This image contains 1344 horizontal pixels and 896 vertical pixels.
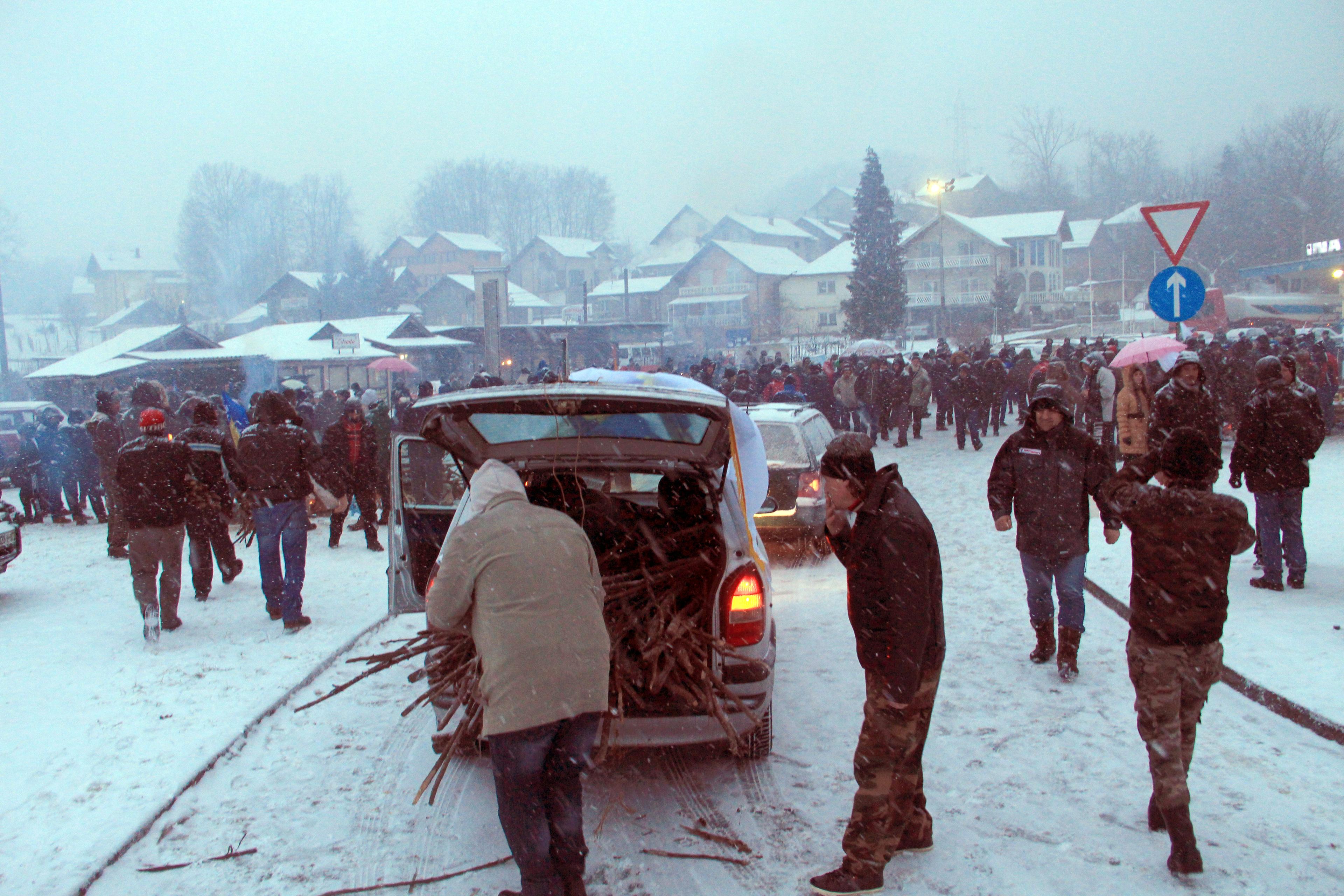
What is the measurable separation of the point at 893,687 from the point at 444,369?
43.4 m

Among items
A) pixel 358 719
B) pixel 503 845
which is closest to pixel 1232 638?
pixel 503 845

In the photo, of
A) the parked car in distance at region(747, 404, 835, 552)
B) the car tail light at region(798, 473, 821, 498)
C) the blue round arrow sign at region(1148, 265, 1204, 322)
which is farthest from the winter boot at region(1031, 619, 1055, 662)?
the blue round arrow sign at region(1148, 265, 1204, 322)

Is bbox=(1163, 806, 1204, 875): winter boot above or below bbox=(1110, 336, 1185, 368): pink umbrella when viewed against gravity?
below

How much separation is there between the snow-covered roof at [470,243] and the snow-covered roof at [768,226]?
2125 centimetres

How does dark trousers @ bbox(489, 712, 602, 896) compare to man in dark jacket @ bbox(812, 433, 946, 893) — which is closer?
dark trousers @ bbox(489, 712, 602, 896)

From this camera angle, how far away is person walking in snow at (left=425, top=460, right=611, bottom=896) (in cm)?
338

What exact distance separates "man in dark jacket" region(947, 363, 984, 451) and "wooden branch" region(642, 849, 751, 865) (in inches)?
590

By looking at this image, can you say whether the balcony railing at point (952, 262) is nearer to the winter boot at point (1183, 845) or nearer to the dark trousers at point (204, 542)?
the dark trousers at point (204, 542)

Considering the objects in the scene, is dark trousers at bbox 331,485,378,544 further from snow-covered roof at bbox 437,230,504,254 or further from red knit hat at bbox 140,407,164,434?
snow-covered roof at bbox 437,230,504,254

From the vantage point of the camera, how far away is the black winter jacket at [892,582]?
3.62 m

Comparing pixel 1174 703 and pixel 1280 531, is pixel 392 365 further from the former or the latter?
pixel 1174 703

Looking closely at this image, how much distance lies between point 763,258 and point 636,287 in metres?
10.5

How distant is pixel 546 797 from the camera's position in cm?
357

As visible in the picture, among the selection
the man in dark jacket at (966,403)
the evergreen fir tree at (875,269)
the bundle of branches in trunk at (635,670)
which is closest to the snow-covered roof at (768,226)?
the evergreen fir tree at (875,269)
